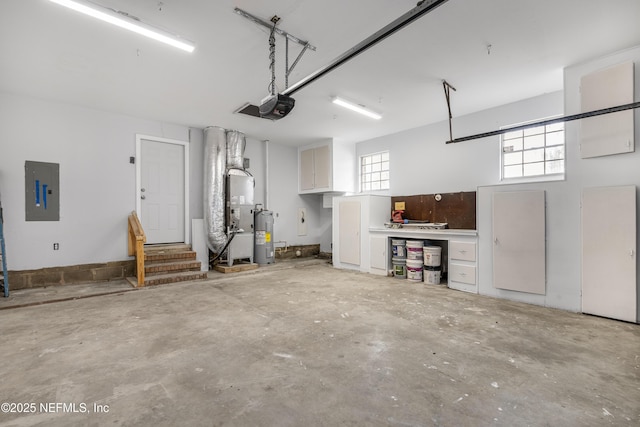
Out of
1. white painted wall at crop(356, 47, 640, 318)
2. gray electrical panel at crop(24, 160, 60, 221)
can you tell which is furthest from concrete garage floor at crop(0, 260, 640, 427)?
gray electrical panel at crop(24, 160, 60, 221)

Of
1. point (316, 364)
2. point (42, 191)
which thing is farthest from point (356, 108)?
point (42, 191)

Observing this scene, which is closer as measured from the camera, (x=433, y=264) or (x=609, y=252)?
(x=609, y=252)

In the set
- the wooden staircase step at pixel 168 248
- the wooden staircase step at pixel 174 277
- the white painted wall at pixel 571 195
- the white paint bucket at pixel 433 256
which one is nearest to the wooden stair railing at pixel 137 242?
the wooden staircase step at pixel 174 277

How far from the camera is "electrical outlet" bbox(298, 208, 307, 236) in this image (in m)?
8.23

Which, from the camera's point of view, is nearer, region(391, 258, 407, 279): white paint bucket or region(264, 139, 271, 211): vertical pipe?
region(391, 258, 407, 279): white paint bucket

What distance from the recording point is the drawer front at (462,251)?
458 cm

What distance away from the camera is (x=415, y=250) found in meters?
5.32

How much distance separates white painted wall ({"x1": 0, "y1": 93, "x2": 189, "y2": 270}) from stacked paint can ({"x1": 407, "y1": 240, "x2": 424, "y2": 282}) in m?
5.50

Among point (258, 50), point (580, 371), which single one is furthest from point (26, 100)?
point (580, 371)

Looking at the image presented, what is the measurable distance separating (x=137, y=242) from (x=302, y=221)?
4.37m

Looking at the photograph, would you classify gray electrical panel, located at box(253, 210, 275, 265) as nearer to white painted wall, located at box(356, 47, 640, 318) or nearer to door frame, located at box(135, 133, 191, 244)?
door frame, located at box(135, 133, 191, 244)

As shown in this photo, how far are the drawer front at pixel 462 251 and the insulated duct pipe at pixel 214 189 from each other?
4579 millimetres

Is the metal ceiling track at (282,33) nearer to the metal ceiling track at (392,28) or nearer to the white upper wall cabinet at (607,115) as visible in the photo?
the metal ceiling track at (392,28)

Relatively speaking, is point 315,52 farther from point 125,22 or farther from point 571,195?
point 571,195
